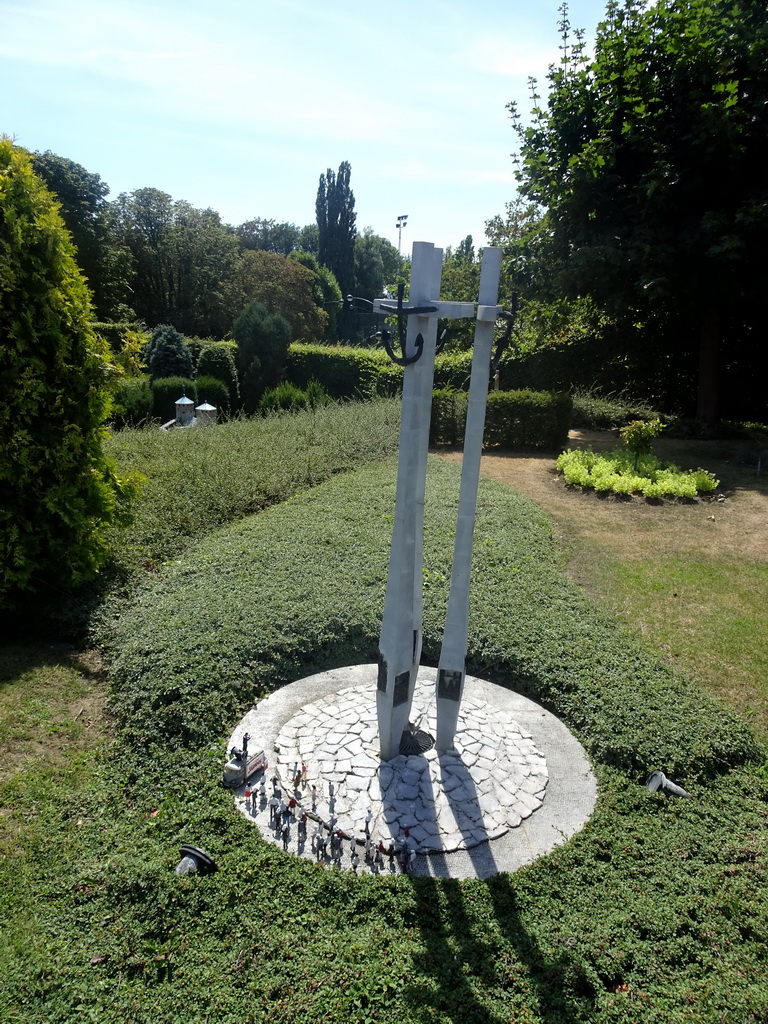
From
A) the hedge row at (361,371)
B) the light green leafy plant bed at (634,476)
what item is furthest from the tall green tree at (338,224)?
the light green leafy plant bed at (634,476)

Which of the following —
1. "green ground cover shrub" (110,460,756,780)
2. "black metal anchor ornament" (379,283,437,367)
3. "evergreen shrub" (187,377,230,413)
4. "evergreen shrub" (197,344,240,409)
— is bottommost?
"green ground cover shrub" (110,460,756,780)

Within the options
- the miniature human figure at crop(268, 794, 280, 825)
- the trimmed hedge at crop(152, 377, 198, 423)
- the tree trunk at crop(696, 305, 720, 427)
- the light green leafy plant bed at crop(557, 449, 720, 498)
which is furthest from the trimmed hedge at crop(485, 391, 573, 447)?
the miniature human figure at crop(268, 794, 280, 825)

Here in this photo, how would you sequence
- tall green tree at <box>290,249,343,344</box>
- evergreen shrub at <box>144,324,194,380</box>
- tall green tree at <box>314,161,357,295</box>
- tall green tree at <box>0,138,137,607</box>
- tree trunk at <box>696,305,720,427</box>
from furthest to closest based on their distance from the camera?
tall green tree at <box>314,161,357,295</box> < tall green tree at <box>290,249,343,344</box> < evergreen shrub at <box>144,324,194,380</box> < tree trunk at <box>696,305,720,427</box> < tall green tree at <box>0,138,137,607</box>

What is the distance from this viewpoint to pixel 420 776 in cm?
402

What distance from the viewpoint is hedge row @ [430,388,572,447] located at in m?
13.7

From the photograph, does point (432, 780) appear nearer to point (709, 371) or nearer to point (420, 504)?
point (420, 504)

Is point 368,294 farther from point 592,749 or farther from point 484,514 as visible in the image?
point 592,749

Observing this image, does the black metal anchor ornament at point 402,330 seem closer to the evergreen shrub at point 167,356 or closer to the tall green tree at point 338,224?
the evergreen shrub at point 167,356

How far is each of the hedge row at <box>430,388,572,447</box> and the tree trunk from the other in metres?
3.21

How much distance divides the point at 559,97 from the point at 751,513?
30.4ft

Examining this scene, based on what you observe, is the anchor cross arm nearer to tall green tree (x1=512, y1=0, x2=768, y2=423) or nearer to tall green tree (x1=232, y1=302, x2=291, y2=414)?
tall green tree (x1=512, y1=0, x2=768, y2=423)

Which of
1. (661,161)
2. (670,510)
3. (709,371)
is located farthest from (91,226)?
(670,510)

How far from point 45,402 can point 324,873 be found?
15.7 feet

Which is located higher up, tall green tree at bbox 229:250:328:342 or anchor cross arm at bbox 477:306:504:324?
tall green tree at bbox 229:250:328:342
